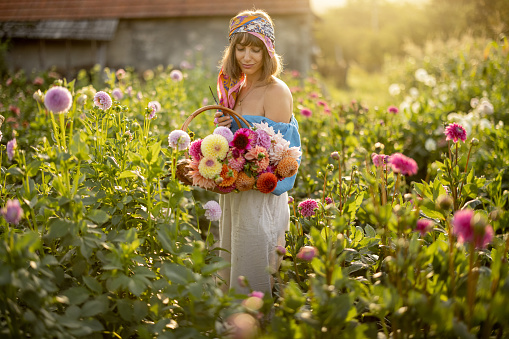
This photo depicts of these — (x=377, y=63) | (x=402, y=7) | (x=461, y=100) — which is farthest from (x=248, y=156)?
(x=402, y=7)

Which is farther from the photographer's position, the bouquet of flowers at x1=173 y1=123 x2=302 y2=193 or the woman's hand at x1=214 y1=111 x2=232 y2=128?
the woman's hand at x1=214 y1=111 x2=232 y2=128

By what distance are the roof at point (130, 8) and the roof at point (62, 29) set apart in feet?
0.60

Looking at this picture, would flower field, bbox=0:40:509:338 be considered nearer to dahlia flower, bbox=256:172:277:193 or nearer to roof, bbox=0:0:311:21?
dahlia flower, bbox=256:172:277:193

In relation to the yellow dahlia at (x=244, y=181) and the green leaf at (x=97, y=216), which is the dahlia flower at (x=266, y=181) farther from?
the green leaf at (x=97, y=216)

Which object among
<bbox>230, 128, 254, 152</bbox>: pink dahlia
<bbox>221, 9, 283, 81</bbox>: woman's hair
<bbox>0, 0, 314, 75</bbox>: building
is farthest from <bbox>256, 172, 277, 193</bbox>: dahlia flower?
<bbox>0, 0, 314, 75</bbox>: building

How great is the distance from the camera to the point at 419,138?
428 cm

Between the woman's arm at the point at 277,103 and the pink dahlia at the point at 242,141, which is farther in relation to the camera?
the woman's arm at the point at 277,103

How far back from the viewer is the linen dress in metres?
2.24

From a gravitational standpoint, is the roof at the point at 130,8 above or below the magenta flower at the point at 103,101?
above

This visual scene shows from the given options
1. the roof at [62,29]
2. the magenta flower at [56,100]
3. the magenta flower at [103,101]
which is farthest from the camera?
the roof at [62,29]

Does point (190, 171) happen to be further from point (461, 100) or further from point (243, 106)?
point (461, 100)

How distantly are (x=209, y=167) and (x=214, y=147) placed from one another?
0.09 meters

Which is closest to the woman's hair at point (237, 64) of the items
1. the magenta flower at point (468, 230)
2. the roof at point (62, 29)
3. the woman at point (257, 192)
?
the woman at point (257, 192)

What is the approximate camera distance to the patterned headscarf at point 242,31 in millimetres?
2285
